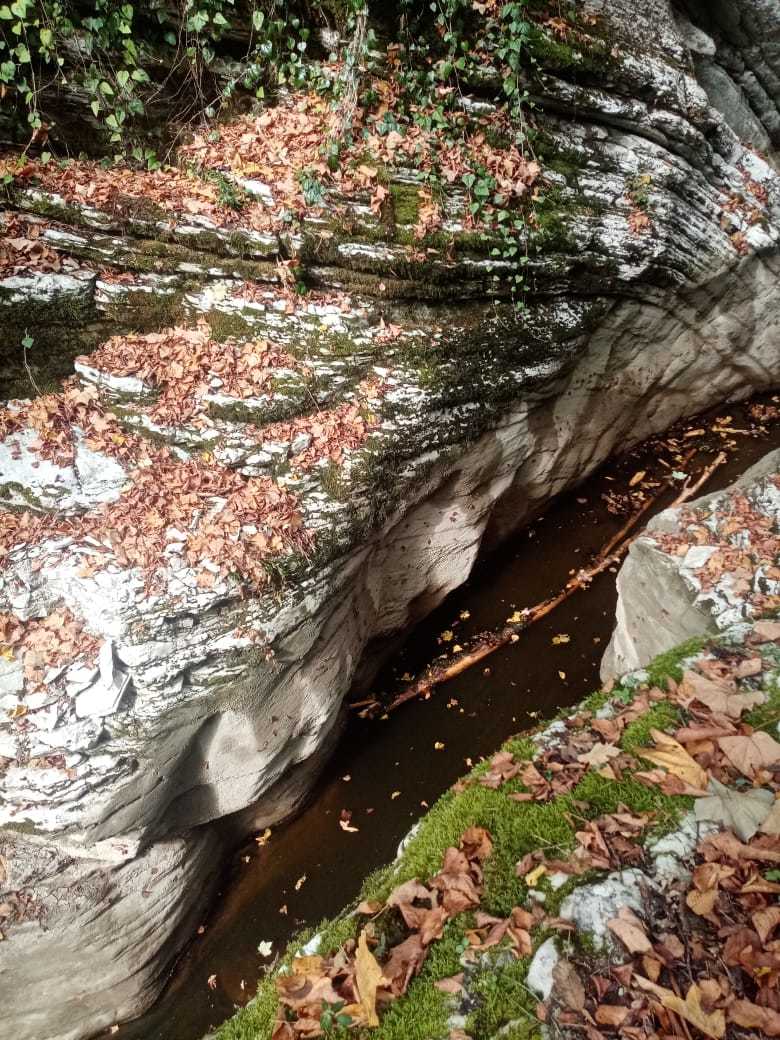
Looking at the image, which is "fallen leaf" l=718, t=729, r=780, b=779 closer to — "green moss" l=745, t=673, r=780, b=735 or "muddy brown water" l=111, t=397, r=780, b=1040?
"green moss" l=745, t=673, r=780, b=735

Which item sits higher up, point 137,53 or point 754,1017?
point 137,53

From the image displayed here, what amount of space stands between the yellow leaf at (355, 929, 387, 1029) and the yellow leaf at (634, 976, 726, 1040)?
43.2 inches

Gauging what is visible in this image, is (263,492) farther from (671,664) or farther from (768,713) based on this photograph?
Result: (768,713)

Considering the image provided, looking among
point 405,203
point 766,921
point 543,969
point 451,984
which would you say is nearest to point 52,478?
point 405,203

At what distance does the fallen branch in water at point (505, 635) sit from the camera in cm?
662

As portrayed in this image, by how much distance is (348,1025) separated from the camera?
243cm

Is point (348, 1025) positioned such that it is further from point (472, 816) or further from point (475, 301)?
point (475, 301)

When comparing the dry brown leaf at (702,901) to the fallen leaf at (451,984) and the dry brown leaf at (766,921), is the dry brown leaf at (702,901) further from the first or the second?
the fallen leaf at (451,984)

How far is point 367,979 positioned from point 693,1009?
1.31 metres

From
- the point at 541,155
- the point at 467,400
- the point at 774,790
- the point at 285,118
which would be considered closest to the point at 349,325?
the point at 467,400

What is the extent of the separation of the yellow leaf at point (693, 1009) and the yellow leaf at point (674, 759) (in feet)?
3.29

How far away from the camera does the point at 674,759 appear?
10.3ft

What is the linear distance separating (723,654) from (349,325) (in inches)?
165

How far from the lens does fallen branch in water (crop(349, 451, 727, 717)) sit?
21.7 feet
